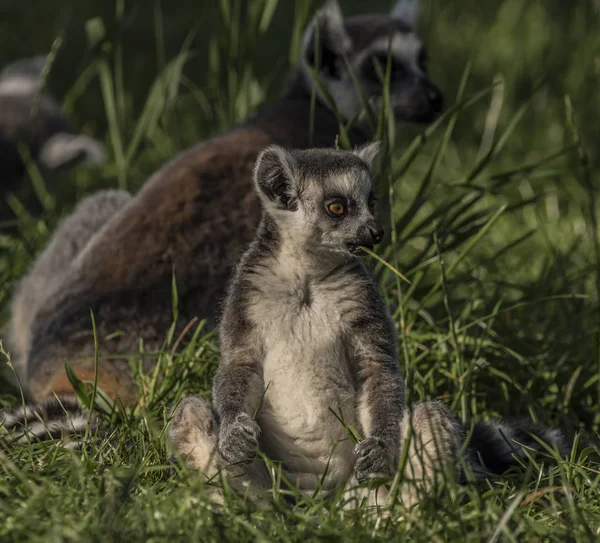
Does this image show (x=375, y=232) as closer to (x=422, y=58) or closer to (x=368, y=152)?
(x=368, y=152)

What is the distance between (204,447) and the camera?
107 inches

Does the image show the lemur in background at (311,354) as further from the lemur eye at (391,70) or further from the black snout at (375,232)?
the lemur eye at (391,70)

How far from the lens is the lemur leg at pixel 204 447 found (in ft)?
8.89

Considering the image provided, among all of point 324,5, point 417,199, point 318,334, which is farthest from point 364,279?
point 324,5

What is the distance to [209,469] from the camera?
2.74m

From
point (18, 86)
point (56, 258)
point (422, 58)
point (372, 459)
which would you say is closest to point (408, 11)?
point (422, 58)

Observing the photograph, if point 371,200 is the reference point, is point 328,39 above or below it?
below

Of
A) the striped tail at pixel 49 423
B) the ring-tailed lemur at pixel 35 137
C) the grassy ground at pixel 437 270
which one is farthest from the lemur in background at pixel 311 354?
the ring-tailed lemur at pixel 35 137

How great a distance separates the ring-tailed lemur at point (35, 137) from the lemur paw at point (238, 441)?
4.13 m

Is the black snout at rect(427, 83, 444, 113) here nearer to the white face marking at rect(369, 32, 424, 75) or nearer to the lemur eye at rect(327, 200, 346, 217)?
the white face marking at rect(369, 32, 424, 75)

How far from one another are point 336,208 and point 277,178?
20cm

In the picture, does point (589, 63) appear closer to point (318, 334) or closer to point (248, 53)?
point (248, 53)

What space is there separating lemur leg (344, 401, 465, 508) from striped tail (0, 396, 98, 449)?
2.85ft

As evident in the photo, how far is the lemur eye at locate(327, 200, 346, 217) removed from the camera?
8.93ft
